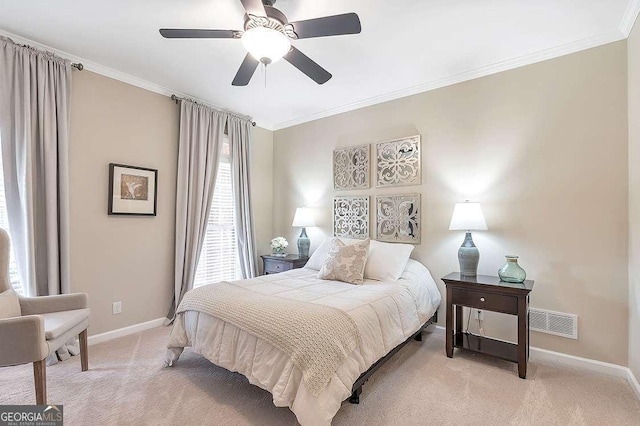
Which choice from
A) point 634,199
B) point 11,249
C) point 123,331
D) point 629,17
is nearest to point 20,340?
point 11,249

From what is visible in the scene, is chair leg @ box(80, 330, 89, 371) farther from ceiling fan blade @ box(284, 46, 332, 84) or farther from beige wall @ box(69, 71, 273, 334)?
ceiling fan blade @ box(284, 46, 332, 84)

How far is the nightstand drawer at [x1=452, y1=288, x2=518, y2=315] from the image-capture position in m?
2.46

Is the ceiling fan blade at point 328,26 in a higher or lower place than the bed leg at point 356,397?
higher

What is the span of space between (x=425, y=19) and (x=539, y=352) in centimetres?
303

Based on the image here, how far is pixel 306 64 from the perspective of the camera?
2.24 metres

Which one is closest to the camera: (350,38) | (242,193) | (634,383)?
(634,383)

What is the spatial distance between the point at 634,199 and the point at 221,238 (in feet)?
14.1

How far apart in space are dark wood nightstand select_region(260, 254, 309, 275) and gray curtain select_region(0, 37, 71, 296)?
2186mm

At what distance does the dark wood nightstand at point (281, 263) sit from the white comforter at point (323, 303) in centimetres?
84

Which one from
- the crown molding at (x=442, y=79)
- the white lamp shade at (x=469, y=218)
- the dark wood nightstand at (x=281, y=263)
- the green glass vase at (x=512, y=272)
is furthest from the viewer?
the dark wood nightstand at (x=281, y=263)

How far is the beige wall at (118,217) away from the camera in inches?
117

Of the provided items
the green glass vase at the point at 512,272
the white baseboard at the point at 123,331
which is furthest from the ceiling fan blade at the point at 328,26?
the white baseboard at the point at 123,331

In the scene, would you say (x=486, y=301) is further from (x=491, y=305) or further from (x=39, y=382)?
(x=39, y=382)

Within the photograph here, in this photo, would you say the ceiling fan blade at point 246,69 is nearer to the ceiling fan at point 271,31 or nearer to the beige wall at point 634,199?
the ceiling fan at point 271,31
